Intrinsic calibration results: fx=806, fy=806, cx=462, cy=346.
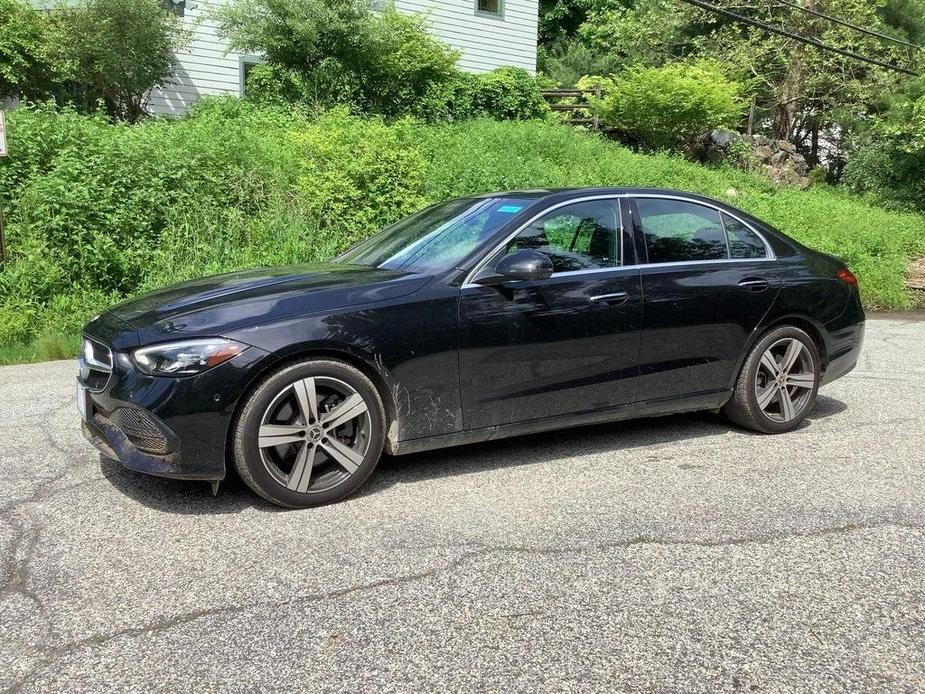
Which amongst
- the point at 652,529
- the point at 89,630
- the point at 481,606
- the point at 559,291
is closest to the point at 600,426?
the point at 559,291

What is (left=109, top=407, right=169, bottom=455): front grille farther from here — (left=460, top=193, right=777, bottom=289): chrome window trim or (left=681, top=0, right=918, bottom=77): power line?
(left=681, top=0, right=918, bottom=77): power line

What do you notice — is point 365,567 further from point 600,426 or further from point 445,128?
point 445,128

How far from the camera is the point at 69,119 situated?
34.2ft

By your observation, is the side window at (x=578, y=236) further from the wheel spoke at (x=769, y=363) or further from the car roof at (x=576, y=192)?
the wheel spoke at (x=769, y=363)

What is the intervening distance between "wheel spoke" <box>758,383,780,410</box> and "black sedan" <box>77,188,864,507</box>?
1 centimetres

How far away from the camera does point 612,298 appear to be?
4703mm

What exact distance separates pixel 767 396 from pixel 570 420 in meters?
1.54

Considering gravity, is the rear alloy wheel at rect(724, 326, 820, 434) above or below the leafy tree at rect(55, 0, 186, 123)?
below

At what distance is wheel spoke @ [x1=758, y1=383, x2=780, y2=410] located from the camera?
532cm

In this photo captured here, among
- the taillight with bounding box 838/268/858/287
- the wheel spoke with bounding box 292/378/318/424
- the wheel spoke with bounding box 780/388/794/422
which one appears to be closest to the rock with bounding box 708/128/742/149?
the taillight with bounding box 838/268/858/287

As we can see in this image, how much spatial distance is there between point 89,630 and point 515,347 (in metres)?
2.44

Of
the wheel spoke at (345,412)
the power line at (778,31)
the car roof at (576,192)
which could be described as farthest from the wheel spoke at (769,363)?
the power line at (778,31)

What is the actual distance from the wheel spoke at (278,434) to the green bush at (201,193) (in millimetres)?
5529

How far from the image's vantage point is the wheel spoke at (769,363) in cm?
531
